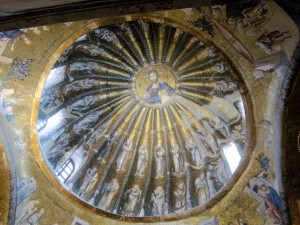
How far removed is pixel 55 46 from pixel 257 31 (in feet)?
15.2

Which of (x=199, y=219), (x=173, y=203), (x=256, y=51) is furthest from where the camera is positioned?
(x=173, y=203)

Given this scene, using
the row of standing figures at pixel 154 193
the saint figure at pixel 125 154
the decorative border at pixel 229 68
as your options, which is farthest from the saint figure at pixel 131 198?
the decorative border at pixel 229 68

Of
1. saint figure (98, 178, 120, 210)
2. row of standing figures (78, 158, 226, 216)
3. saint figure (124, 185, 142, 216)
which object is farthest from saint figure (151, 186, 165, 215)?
saint figure (98, 178, 120, 210)

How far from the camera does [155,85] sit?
1383 cm

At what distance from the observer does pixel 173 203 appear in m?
13.2

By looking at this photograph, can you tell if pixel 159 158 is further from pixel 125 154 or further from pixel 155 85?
pixel 155 85

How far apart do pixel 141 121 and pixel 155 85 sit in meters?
1.16

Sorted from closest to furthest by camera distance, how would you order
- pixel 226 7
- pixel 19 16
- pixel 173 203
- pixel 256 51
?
pixel 19 16 < pixel 226 7 < pixel 256 51 < pixel 173 203

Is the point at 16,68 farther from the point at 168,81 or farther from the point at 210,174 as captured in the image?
the point at 210,174

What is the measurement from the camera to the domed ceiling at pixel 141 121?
12.3 metres

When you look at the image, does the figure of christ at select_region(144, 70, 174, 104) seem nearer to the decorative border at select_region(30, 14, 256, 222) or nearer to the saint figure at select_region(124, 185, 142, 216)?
the saint figure at select_region(124, 185, 142, 216)

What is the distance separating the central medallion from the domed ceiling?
0.03 metres

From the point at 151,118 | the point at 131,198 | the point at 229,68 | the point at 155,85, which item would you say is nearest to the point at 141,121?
the point at 151,118

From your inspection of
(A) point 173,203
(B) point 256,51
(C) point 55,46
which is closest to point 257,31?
(B) point 256,51
